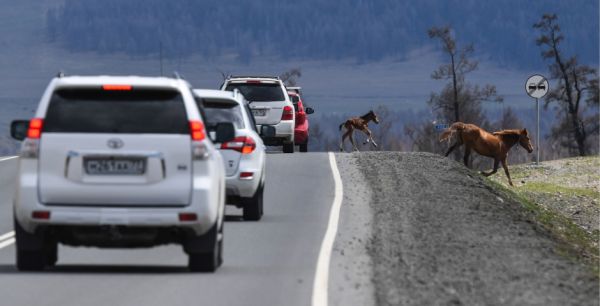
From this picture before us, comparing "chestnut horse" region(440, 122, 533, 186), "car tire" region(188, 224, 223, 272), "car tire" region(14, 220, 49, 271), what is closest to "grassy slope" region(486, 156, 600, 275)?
"chestnut horse" region(440, 122, 533, 186)

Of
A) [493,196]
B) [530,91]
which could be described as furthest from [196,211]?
[530,91]

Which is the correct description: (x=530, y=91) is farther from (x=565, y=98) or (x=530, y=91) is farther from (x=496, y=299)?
(x=565, y=98)

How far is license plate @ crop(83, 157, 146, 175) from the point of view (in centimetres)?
1464

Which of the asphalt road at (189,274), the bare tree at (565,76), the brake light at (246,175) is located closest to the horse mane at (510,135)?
the asphalt road at (189,274)

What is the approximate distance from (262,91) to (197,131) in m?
22.6

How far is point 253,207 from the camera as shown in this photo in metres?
21.8

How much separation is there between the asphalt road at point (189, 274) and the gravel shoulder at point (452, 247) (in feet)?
1.71

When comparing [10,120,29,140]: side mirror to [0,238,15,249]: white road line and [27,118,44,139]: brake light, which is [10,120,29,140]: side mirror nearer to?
[27,118,44,139]: brake light

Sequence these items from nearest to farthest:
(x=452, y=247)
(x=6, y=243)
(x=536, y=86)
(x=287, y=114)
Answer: (x=452, y=247), (x=6, y=243), (x=287, y=114), (x=536, y=86)

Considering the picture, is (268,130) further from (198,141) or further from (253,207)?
(198,141)

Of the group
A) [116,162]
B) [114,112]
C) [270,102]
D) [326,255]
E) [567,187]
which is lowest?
[567,187]

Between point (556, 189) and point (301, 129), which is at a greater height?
point (301, 129)

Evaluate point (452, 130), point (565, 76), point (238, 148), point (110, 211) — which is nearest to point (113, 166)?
point (110, 211)

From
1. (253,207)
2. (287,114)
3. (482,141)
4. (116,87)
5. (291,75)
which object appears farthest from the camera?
(291,75)
